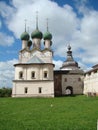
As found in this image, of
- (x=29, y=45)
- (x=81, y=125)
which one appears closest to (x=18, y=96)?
(x=29, y=45)

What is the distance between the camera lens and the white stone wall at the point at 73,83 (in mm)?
61625

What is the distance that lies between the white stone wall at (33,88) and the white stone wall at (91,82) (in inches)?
315

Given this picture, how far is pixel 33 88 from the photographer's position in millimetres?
50688

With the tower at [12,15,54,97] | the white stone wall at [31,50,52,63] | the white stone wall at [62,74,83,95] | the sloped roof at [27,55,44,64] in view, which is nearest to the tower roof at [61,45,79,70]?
the white stone wall at [62,74,83,95]

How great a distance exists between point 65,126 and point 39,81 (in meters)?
36.9

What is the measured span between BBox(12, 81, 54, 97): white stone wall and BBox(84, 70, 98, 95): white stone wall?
800 cm

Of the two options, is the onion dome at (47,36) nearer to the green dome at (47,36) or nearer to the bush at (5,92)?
the green dome at (47,36)

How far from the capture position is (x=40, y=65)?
169 ft

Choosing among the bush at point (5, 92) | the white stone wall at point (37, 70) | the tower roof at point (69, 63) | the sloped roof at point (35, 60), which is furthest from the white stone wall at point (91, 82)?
the bush at point (5, 92)

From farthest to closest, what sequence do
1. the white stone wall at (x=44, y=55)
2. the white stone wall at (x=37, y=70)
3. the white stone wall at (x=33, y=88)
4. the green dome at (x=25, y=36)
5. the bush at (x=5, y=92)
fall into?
the bush at (x=5, y=92) → the green dome at (x=25, y=36) → the white stone wall at (x=44, y=55) → the white stone wall at (x=37, y=70) → the white stone wall at (x=33, y=88)

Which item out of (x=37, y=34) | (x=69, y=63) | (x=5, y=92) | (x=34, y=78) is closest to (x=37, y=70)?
(x=34, y=78)

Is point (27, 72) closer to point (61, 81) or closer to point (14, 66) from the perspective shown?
point (14, 66)

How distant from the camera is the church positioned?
166 ft

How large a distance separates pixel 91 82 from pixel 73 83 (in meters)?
7.36
